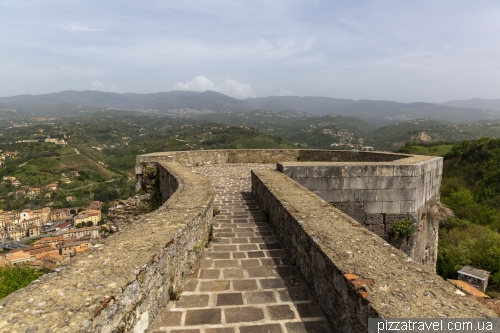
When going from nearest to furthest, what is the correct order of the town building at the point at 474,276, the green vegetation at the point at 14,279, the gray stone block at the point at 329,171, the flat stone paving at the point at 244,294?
the flat stone paving at the point at 244,294 → the gray stone block at the point at 329,171 → the green vegetation at the point at 14,279 → the town building at the point at 474,276

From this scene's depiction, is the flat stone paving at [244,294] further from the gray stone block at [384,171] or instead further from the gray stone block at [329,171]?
the gray stone block at [384,171]

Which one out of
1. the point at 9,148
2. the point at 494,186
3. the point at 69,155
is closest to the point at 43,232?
the point at 69,155

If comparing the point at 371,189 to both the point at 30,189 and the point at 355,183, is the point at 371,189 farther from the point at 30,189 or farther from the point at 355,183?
the point at 30,189

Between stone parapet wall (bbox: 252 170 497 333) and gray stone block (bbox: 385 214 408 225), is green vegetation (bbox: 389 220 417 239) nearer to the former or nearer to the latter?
gray stone block (bbox: 385 214 408 225)

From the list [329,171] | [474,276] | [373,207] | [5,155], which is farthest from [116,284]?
[5,155]

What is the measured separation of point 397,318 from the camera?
6.39ft

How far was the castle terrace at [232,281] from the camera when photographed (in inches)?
79.2

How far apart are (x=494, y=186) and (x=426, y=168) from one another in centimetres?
5002

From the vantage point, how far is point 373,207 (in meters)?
7.44

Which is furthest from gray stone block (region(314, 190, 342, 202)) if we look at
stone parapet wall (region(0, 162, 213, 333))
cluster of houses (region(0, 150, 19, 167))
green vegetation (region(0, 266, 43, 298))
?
cluster of houses (region(0, 150, 19, 167))

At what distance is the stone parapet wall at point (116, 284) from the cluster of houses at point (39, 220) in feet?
202

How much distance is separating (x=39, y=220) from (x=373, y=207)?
76.6m

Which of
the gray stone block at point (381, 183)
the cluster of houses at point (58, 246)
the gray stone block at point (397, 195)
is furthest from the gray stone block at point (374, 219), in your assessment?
the cluster of houses at point (58, 246)

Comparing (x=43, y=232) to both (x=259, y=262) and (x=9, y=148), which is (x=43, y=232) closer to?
(x=9, y=148)
